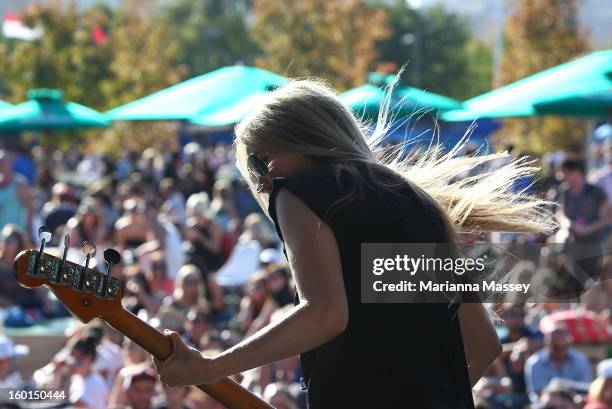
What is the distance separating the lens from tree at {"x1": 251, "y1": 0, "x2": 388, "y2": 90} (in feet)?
119

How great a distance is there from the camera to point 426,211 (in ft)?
9.02

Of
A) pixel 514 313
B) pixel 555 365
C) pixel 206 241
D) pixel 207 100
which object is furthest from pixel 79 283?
pixel 207 100

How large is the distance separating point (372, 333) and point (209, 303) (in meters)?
7.49

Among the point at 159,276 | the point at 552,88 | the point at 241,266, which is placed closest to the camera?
the point at 552,88

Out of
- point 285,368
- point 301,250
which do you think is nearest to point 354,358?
point 301,250

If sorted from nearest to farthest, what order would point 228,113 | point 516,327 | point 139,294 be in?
1. point 516,327
2. point 139,294
3. point 228,113

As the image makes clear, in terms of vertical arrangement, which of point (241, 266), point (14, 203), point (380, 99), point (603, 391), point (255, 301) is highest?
point (603, 391)

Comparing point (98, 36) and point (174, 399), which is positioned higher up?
point (174, 399)

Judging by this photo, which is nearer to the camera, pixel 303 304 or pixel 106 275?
pixel 303 304

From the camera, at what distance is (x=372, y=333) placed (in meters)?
2.63

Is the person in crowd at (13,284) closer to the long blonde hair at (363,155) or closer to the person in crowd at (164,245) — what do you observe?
the person in crowd at (164,245)

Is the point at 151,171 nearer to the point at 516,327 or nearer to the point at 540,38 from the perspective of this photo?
the point at 516,327

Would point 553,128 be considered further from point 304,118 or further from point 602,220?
point 304,118

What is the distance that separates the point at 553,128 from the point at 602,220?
1946cm
